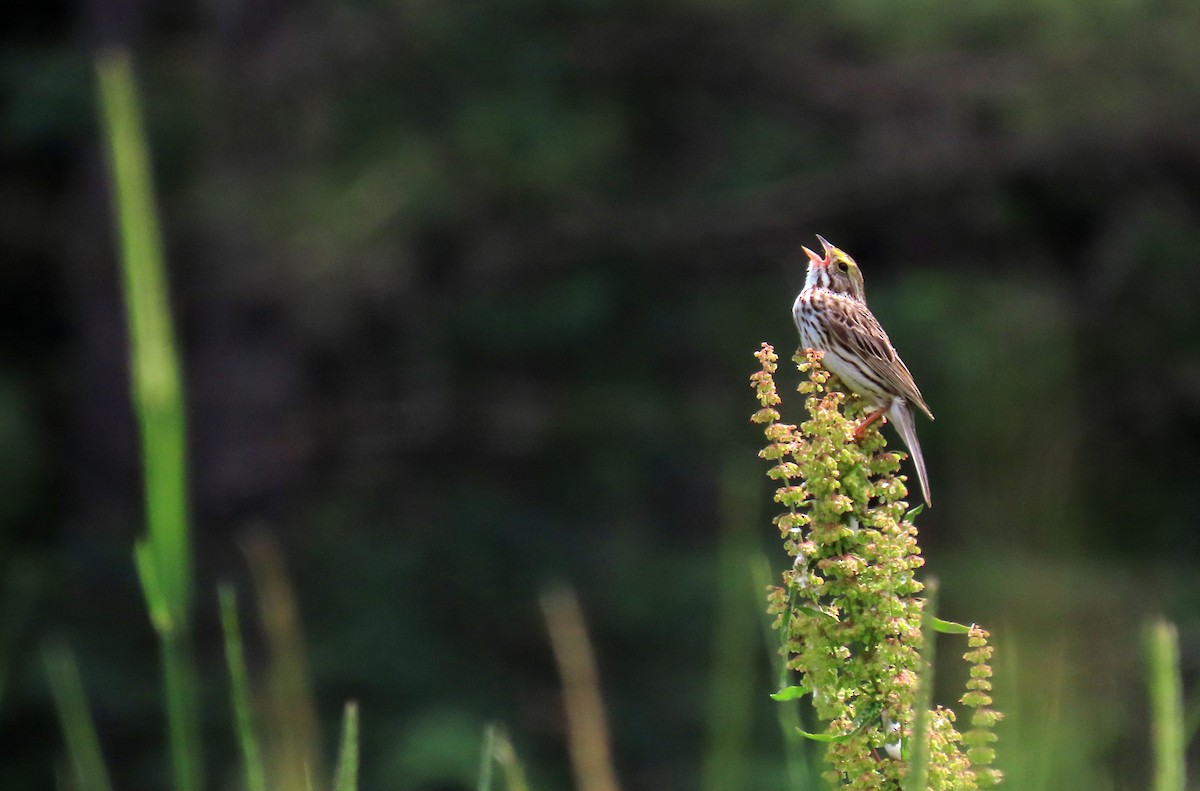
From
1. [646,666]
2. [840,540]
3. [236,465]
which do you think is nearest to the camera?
[840,540]

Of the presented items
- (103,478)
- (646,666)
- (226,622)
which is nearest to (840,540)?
(226,622)

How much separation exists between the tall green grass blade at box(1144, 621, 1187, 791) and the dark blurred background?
248 inches

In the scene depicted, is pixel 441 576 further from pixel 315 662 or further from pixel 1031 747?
pixel 1031 747

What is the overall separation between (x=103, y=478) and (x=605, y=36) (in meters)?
4.81

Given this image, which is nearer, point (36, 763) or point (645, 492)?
point (36, 763)

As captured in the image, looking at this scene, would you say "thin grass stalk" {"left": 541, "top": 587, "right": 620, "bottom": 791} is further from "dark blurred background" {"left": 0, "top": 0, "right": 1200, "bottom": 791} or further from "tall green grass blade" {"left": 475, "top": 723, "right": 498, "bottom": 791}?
"dark blurred background" {"left": 0, "top": 0, "right": 1200, "bottom": 791}

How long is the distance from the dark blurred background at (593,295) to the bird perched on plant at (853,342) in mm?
4628

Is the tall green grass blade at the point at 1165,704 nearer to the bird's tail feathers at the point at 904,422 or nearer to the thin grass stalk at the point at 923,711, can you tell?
the thin grass stalk at the point at 923,711

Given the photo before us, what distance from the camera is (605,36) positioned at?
31.9 feet

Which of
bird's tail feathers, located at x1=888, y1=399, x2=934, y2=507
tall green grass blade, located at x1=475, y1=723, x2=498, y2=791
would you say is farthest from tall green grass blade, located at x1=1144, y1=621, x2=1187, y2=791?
bird's tail feathers, located at x1=888, y1=399, x2=934, y2=507

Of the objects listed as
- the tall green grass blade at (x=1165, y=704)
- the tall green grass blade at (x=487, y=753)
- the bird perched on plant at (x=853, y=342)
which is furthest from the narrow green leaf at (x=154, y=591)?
the bird perched on plant at (x=853, y=342)

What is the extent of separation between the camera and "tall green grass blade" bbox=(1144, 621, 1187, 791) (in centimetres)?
98

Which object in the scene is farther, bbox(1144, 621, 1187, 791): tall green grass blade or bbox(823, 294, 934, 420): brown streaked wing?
bbox(823, 294, 934, 420): brown streaked wing

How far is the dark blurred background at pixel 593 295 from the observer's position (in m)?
8.50
